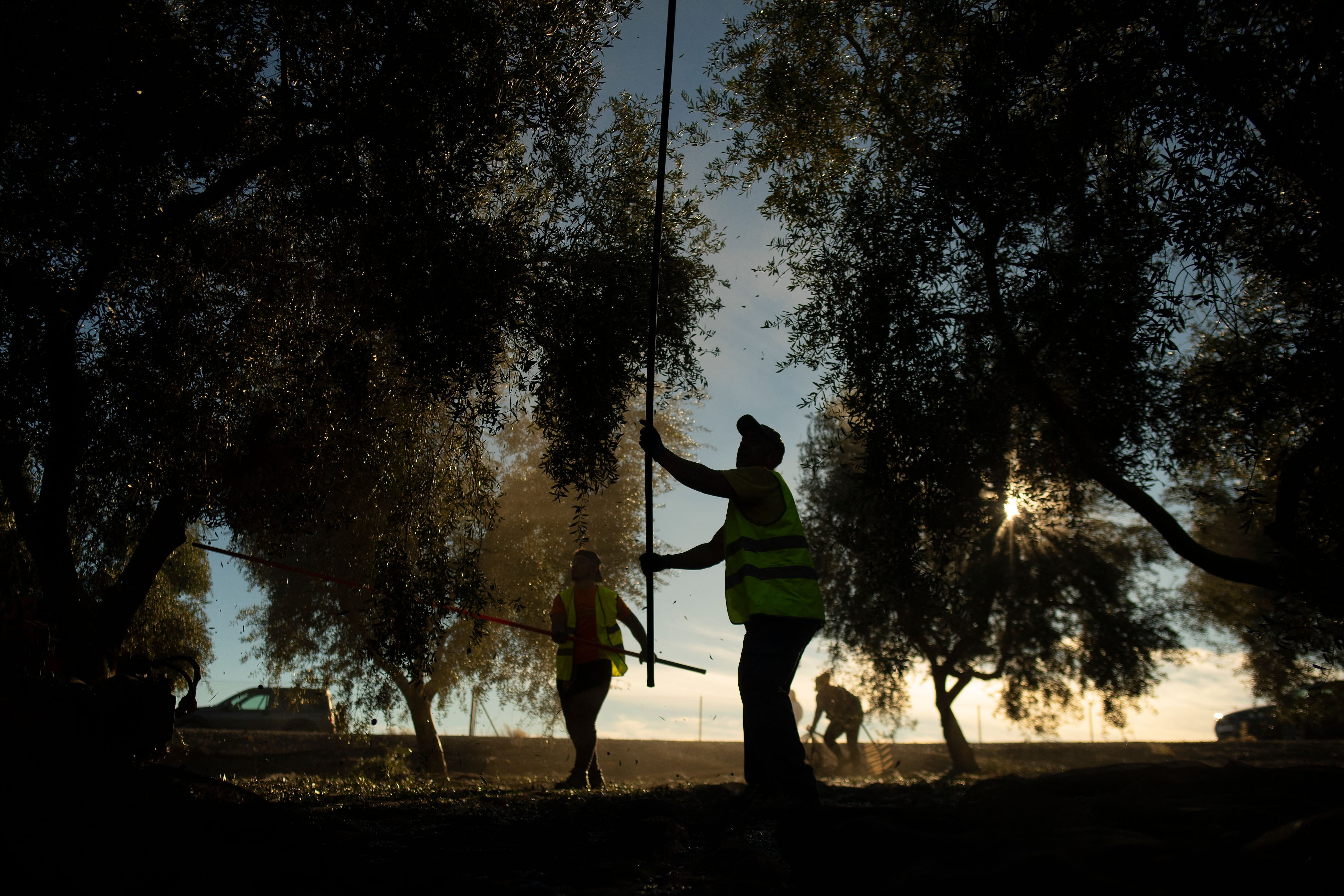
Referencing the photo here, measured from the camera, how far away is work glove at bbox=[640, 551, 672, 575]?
643 centimetres

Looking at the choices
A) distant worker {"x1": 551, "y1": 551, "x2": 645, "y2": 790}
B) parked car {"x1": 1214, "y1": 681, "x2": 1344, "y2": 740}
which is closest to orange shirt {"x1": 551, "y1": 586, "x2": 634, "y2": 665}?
distant worker {"x1": 551, "y1": 551, "x2": 645, "y2": 790}

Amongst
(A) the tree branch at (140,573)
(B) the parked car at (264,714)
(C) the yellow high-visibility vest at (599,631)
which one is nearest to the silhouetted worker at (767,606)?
(C) the yellow high-visibility vest at (599,631)

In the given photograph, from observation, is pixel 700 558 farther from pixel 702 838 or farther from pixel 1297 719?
pixel 1297 719

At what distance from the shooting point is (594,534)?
18859 millimetres

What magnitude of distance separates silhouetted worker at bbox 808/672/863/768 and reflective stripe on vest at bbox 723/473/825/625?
51.5ft

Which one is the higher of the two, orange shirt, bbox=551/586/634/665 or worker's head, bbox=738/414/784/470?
worker's head, bbox=738/414/784/470

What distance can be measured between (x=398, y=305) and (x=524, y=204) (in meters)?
1.60

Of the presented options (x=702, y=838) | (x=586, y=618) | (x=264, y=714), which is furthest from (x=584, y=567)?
(x=264, y=714)

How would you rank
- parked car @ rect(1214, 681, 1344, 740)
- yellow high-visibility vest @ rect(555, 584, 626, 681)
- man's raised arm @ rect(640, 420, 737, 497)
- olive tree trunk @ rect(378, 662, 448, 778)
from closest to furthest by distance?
man's raised arm @ rect(640, 420, 737, 497), yellow high-visibility vest @ rect(555, 584, 626, 681), olive tree trunk @ rect(378, 662, 448, 778), parked car @ rect(1214, 681, 1344, 740)

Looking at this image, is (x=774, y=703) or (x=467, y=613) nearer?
(x=774, y=703)

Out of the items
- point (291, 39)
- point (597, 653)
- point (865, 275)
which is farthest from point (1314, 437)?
point (291, 39)

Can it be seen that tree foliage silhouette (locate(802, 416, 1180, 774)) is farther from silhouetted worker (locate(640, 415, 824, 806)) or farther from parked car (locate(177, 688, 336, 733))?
parked car (locate(177, 688, 336, 733))

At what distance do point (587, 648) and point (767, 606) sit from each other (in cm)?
450

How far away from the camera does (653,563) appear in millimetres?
6586
